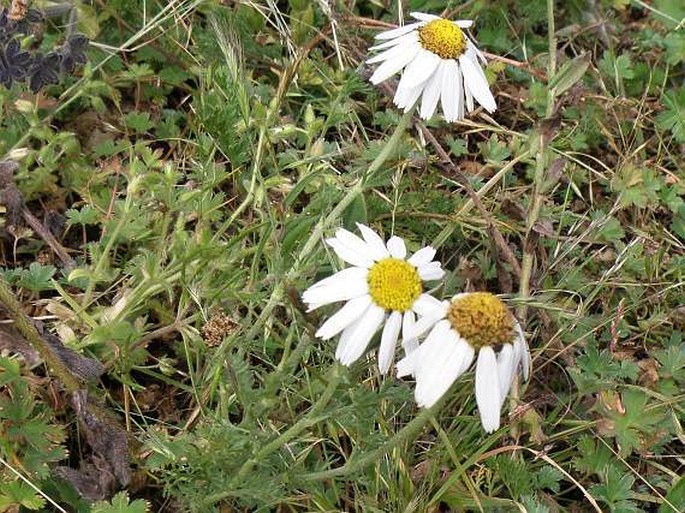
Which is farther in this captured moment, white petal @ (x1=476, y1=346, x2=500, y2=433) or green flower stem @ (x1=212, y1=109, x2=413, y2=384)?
green flower stem @ (x1=212, y1=109, x2=413, y2=384)

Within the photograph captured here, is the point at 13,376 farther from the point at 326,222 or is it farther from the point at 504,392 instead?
the point at 504,392

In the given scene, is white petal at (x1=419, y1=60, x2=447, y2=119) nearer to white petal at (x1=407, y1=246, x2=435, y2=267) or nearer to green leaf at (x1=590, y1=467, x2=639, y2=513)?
white petal at (x1=407, y1=246, x2=435, y2=267)

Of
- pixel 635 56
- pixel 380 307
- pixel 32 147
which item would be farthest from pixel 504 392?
pixel 635 56

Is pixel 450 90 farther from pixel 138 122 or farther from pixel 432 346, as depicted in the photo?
pixel 138 122

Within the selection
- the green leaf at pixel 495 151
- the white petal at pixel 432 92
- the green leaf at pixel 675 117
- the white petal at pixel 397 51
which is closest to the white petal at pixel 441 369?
the white petal at pixel 432 92

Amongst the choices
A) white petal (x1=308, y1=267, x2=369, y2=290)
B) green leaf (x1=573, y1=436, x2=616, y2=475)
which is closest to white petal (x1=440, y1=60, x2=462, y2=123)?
white petal (x1=308, y1=267, x2=369, y2=290)

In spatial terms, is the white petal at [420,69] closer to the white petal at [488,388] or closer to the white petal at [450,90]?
the white petal at [450,90]
